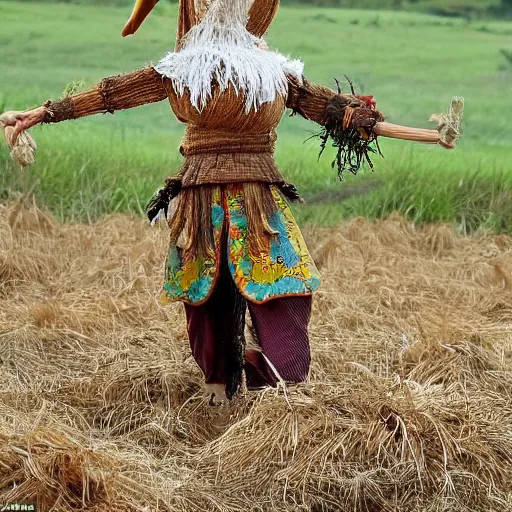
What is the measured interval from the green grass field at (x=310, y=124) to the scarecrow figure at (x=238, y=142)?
11.0ft

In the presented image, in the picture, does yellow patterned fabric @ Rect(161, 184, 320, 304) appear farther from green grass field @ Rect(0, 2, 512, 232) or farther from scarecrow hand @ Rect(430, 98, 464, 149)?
green grass field @ Rect(0, 2, 512, 232)

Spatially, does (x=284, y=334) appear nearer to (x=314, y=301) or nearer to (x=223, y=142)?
(x=223, y=142)

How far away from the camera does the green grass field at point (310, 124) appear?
7383mm

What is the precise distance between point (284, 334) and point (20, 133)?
103 cm

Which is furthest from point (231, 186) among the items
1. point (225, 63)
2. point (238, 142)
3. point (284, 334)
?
point (284, 334)

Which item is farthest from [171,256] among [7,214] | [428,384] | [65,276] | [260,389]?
[7,214]

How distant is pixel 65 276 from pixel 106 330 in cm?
99

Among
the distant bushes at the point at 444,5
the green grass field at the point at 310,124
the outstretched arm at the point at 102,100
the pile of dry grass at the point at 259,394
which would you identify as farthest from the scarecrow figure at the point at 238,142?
the distant bushes at the point at 444,5

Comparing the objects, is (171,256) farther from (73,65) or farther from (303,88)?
(73,65)

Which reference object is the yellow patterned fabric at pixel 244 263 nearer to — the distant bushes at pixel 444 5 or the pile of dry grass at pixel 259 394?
the pile of dry grass at pixel 259 394

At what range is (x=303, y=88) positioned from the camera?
377 centimetres

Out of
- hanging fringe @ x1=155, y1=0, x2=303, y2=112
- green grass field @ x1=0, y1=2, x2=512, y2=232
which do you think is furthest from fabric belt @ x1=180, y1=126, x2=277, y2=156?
green grass field @ x1=0, y1=2, x2=512, y2=232

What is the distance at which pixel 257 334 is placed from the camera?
3.76 m

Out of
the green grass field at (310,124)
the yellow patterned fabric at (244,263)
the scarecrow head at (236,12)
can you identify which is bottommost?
the green grass field at (310,124)
